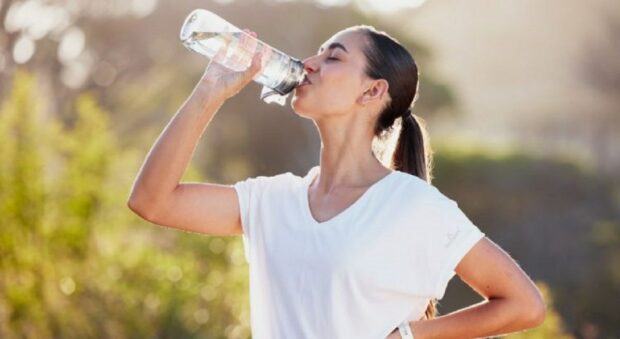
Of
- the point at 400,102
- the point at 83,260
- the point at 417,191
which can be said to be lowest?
the point at 83,260

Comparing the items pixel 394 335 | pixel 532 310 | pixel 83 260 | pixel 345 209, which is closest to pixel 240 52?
pixel 345 209

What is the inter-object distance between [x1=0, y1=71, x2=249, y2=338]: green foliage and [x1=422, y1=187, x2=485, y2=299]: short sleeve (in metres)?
3.13

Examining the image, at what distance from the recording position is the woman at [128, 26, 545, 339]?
2.10m

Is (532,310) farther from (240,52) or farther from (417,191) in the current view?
(240,52)

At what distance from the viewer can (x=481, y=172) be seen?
12.5 metres

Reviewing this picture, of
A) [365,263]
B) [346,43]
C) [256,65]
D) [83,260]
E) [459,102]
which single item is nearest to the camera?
[365,263]

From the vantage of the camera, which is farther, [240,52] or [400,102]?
[400,102]

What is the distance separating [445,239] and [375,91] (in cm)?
34

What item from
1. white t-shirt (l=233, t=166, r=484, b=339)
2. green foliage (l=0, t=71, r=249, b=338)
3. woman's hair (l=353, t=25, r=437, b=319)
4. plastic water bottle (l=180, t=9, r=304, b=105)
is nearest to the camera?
white t-shirt (l=233, t=166, r=484, b=339)

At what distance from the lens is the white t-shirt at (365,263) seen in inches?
82.2

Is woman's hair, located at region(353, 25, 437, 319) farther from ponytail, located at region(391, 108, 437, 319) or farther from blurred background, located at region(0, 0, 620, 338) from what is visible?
blurred background, located at region(0, 0, 620, 338)

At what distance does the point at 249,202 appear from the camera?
2.28 metres

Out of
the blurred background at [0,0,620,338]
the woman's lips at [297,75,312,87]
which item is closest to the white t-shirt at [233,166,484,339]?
the woman's lips at [297,75,312,87]

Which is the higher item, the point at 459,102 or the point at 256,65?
the point at 256,65
